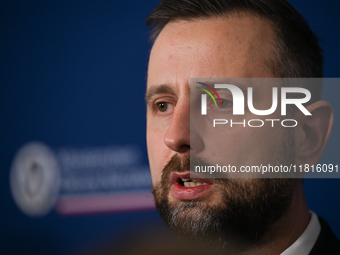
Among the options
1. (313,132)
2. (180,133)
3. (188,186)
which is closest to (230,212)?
(188,186)

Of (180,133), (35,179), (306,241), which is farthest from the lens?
(35,179)

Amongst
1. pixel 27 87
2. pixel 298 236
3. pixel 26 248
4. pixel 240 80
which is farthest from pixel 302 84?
pixel 26 248

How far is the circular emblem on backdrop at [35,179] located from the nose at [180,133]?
3.54 ft

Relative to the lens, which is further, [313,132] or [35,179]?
[35,179]

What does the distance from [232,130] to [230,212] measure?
0.80 feet

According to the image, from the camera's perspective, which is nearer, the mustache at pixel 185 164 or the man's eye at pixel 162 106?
the mustache at pixel 185 164

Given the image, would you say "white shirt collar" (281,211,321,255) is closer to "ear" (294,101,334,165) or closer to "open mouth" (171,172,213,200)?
"ear" (294,101,334,165)

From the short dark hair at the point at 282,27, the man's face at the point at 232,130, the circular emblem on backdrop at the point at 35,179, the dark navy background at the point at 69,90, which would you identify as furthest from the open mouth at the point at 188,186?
the circular emblem on backdrop at the point at 35,179

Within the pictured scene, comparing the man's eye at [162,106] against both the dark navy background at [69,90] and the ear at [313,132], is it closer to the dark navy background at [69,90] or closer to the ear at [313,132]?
the ear at [313,132]

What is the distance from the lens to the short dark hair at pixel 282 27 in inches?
37.5

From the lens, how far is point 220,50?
891mm

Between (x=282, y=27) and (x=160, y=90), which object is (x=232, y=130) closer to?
(x=160, y=90)

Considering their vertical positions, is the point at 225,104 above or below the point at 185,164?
above

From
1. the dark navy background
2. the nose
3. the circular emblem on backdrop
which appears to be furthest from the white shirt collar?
the circular emblem on backdrop
